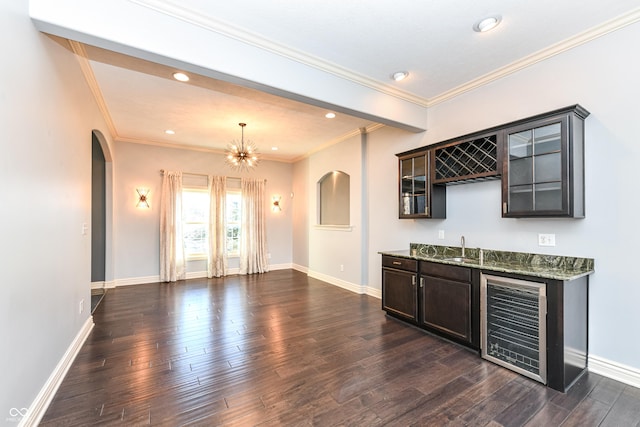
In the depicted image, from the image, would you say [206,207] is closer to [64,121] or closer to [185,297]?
[185,297]

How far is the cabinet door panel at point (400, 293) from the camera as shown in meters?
3.50

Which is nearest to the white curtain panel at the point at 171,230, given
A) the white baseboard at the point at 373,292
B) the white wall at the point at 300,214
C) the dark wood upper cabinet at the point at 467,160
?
the white wall at the point at 300,214

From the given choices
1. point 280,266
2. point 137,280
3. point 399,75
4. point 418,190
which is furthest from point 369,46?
point 137,280

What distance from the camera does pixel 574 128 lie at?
2479 millimetres

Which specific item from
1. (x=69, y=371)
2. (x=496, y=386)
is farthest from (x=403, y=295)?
(x=69, y=371)

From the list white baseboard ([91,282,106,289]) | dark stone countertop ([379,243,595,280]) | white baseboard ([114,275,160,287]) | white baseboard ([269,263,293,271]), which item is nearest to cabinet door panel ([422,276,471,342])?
dark stone countertop ([379,243,595,280])

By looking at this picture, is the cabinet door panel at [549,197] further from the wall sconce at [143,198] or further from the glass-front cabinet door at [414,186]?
the wall sconce at [143,198]

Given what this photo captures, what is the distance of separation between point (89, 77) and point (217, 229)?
401 cm

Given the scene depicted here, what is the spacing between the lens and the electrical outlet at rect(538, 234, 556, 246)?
2.80 m

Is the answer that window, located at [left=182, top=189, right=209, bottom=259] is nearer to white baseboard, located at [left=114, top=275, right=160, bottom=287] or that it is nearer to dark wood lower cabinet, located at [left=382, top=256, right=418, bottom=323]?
white baseboard, located at [left=114, top=275, right=160, bottom=287]

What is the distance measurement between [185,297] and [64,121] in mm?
3328

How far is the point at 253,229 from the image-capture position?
7.17 meters

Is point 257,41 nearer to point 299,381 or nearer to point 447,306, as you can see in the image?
point 299,381

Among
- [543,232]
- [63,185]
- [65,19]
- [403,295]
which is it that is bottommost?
[403,295]
